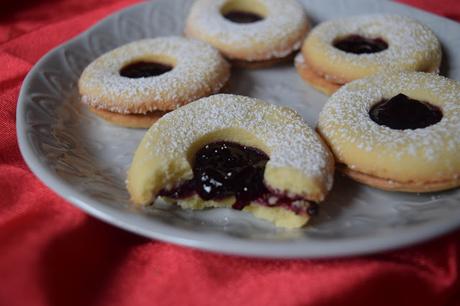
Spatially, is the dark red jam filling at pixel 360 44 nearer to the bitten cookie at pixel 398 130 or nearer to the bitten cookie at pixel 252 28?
the bitten cookie at pixel 252 28

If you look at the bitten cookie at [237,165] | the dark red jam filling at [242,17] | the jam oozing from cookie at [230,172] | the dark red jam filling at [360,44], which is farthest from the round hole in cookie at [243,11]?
the jam oozing from cookie at [230,172]

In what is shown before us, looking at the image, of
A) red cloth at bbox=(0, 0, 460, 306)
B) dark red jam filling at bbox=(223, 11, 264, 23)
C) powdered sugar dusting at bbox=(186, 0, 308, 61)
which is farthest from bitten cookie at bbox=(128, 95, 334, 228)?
dark red jam filling at bbox=(223, 11, 264, 23)

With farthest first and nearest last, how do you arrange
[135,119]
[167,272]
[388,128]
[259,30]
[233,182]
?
1. [259,30]
2. [135,119]
3. [388,128]
4. [233,182]
5. [167,272]

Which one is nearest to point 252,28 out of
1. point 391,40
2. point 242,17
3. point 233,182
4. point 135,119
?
point 242,17

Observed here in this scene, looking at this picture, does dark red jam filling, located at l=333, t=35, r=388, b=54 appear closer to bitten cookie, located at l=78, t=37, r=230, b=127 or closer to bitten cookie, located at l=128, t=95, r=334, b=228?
bitten cookie, located at l=78, t=37, r=230, b=127

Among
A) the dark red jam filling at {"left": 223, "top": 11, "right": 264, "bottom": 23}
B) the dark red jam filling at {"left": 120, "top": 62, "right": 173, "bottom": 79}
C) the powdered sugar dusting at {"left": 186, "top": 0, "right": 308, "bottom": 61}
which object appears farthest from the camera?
the dark red jam filling at {"left": 223, "top": 11, "right": 264, "bottom": 23}

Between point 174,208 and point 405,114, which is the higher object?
point 405,114

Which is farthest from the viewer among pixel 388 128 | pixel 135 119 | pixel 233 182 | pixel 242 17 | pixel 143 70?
pixel 242 17

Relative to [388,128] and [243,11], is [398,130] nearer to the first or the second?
[388,128]
